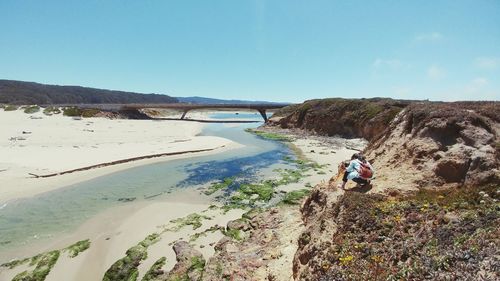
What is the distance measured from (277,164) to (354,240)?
20778 mm

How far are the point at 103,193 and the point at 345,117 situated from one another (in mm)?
41147

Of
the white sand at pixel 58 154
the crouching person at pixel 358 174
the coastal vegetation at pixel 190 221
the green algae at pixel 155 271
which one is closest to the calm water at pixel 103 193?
the white sand at pixel 58 154

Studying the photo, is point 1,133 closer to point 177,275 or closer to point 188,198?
point 188,198

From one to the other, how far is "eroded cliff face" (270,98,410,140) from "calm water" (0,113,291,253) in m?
19.8

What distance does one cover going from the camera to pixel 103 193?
18547 millimetres

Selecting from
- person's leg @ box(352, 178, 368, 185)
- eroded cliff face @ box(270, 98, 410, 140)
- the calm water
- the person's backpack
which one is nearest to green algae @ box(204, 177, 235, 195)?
the calm water

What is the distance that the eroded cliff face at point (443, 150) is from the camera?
9.48 metres

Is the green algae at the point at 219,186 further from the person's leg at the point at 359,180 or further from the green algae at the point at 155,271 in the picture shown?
the person's leg at the point at 359,180

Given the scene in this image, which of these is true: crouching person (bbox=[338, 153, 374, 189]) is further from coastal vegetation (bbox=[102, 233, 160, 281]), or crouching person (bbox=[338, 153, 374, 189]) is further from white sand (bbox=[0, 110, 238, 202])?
white sand (bbox=[0, 110, 238, 202])

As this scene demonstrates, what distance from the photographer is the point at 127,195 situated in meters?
18.2

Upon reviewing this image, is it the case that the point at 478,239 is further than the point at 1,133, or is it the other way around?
the point at 1,133

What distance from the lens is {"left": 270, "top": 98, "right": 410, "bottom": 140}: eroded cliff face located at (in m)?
42.9

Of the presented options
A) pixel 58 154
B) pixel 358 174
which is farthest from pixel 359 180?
pixel 58 154

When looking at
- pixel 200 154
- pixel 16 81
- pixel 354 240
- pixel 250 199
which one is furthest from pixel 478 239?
pixel 16 81
